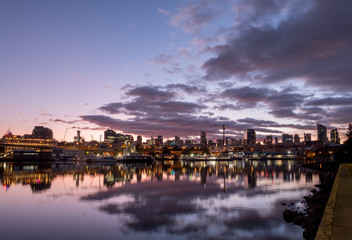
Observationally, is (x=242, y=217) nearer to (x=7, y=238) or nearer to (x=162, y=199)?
(x=162, y=199)

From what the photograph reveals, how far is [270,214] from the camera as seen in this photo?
2597 centimetres

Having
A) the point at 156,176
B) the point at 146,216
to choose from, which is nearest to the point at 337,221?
the point at 146,216

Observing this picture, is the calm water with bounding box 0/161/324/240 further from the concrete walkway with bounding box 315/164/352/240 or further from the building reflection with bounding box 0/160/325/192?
the building reflection with bounding box 0/160/325/192

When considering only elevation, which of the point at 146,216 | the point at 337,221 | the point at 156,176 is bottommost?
the point at 156,176

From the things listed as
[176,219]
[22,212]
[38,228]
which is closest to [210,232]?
[176,219]

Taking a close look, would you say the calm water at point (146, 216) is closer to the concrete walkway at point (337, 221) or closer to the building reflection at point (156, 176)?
the concrete walkway at point (337, 221)

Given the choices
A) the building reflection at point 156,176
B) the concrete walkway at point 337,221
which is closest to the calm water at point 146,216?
the concrete walkway at point 337,221

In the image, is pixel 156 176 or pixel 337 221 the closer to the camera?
pixel 337 221

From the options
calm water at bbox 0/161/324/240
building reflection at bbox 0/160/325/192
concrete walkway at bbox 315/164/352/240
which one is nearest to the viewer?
concrete walkway at bbox 315/164/352/240

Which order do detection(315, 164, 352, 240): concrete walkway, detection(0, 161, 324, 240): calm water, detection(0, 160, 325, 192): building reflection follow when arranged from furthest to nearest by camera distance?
detection(0, 160, 325, 192): building reflection
detection(0, 161, 324, 240): calm water
detection(315, 164, 352, 240): concrete walkway

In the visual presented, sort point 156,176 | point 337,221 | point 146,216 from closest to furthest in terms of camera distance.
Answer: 1. point 337,221
2. point 146,216
3. point 156,176

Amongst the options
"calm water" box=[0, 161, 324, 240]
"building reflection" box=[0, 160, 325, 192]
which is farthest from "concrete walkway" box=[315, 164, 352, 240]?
"building reflection" box=[0, 160, 325, 192]

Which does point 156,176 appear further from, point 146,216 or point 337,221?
point 337,221

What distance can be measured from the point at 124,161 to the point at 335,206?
506ft
